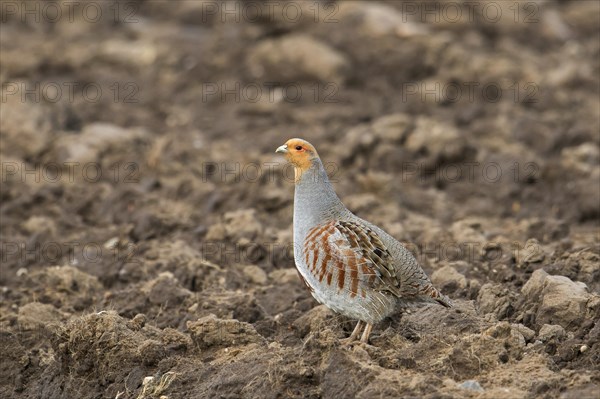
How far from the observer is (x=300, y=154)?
21.3ft

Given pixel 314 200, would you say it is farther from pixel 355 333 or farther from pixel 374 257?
pixel 355 333

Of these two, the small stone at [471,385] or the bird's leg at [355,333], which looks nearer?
the small stone at [471,385]

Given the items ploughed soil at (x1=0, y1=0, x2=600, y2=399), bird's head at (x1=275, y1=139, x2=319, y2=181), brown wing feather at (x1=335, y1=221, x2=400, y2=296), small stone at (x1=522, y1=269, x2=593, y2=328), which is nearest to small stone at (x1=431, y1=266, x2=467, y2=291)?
ploughed soil at (x1=0, y1=0, x2=600, y2=399)

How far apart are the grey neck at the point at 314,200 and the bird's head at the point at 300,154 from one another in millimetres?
39

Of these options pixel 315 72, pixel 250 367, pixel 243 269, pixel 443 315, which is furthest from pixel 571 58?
pixel 250 367

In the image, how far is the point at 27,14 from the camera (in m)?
16.4

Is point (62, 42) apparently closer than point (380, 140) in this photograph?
No

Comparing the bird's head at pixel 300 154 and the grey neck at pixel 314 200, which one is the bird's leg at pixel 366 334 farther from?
the bird's head at pixel 300 154

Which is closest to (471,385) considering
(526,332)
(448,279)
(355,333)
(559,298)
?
(526,332)

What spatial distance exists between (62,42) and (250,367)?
1064 centimetres

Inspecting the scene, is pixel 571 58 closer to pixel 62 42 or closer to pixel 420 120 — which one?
pixel 420 120

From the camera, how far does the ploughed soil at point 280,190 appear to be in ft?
19.1

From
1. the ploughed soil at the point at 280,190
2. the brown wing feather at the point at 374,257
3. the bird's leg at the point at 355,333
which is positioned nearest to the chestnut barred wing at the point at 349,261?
the brown wing feather at the point at 374,257

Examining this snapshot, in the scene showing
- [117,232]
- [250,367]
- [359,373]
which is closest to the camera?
[359,373]
